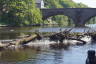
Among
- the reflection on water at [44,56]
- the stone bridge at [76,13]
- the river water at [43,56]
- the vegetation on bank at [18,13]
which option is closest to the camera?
the river water at [43,56]

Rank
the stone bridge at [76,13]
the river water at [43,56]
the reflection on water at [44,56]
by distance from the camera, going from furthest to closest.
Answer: the stone bridge at [76,13]
the reflection on water at [44,56]
the river water at [43,56]

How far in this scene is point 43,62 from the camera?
119ft

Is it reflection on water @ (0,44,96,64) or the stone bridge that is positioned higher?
reflection on water @ (0,44,96,64)

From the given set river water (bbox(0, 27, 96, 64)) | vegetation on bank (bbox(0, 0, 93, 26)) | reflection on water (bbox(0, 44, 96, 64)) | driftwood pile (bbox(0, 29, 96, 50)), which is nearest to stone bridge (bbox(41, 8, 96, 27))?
vegetation on bank (bbox(0, 0, 93, 26))

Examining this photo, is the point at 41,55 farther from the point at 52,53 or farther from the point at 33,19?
the point at 33,19

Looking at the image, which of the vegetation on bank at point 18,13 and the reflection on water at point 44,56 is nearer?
the reflection on water at point 44,56

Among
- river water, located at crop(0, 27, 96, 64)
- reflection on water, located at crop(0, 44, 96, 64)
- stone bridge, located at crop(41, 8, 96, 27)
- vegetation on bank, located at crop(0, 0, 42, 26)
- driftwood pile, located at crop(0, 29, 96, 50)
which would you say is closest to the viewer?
river water, located at crop(0, 27, 96, 64)

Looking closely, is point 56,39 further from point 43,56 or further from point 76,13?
point 76,13

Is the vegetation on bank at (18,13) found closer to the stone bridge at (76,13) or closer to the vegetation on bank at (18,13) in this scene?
the vegetation on bank at (18,13)

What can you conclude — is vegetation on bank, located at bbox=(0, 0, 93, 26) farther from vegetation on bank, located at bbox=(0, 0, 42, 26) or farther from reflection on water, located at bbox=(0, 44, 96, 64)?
reflection on water, located at bbox=(0, 44, 96, 64)

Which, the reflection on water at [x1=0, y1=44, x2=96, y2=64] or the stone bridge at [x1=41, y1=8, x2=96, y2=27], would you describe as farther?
the stone bridge at [x1=41, y1=8, x2=96, y2=27]

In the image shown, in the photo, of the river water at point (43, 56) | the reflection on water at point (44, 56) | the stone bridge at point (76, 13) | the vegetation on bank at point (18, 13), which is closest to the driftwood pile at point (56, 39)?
the river water at point (43, 56)

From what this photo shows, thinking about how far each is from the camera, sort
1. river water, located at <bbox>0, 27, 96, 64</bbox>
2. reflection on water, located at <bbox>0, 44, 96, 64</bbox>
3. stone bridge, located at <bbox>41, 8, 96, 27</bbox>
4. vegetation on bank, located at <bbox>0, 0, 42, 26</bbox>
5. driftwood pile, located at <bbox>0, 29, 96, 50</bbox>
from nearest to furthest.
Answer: river water, located at <bbox>0, 27, 96, 64</bbox>, reflection on water, located at <bbox>0, 44, 96, 64</bbox>, driftwood pile, located at <bbox>0, 29, 96, 50</bbox>, vegetation on bank, located at <bbox>0, 0, 42, 26</bbox>, stone bridge, located at <bbox>41, 8, 96, 27</bbox>

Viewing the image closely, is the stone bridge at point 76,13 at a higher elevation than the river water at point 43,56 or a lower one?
lower
